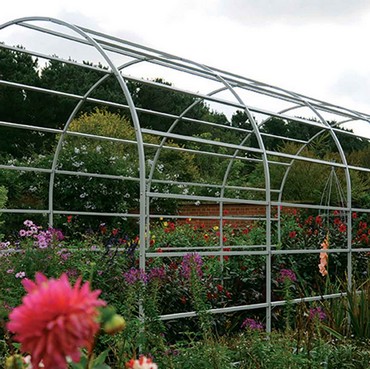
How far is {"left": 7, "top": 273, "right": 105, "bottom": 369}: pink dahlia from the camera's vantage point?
94 cm

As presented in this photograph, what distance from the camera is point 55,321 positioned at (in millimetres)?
942

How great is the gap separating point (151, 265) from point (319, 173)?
817cm

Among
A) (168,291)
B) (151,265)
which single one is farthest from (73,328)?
(151,265)

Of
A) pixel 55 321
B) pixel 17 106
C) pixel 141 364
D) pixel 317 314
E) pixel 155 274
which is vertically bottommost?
pixel 317 314

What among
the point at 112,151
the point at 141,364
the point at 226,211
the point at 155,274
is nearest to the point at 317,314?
the point at 155,274

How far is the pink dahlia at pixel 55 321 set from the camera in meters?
0.94

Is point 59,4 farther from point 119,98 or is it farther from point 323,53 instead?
point 119,98

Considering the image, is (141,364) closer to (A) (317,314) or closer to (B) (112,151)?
(A) (317,314)

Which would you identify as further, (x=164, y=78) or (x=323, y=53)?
(x=164, y=78)

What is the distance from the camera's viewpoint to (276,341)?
4.57 m

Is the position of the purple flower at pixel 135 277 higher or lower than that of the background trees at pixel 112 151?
lower

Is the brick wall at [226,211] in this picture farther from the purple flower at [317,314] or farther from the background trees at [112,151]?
the purple flower at [317,314]

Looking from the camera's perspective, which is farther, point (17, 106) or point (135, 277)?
point (17, 106)

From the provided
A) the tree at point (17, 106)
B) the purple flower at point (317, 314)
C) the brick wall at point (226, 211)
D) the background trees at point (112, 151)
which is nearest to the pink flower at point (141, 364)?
the purple flower at point (317, 314)
